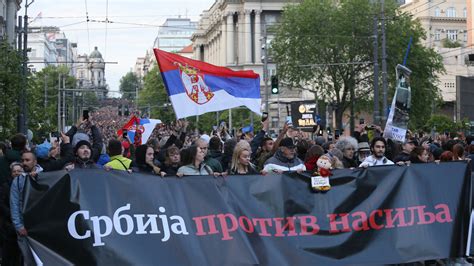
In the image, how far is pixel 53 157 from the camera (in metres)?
12.0

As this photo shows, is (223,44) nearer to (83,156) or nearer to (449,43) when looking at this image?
(449,43)

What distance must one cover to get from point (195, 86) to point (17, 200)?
4.65 meters

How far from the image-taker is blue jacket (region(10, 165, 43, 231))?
30.8 feet

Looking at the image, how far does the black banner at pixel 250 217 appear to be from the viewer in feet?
30.9

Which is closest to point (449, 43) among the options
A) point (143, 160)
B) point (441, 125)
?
point (441, 125)

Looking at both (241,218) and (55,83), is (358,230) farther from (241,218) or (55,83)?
(55,83)

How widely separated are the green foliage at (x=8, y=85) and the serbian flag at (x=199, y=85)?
20666 millimetres

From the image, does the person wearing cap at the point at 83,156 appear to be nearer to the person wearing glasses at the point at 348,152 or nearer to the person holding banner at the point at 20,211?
the person holding banner at the point at 20,211

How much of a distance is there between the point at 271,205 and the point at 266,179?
29 centimetres

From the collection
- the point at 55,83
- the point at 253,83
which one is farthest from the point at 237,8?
the point at 253,83

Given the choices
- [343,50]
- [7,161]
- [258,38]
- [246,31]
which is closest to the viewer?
[7,161]

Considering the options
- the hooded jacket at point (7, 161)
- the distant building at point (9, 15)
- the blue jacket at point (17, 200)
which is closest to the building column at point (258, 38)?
the distant building at point (9, 15)

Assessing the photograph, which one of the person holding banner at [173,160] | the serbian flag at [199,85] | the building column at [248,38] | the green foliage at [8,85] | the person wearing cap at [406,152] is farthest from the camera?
the building column at [248,38]

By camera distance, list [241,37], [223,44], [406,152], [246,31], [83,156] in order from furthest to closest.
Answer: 1. [223,44]
2. [241,37]
3. [246,31]
4. [406,152]
5. [83,156]
